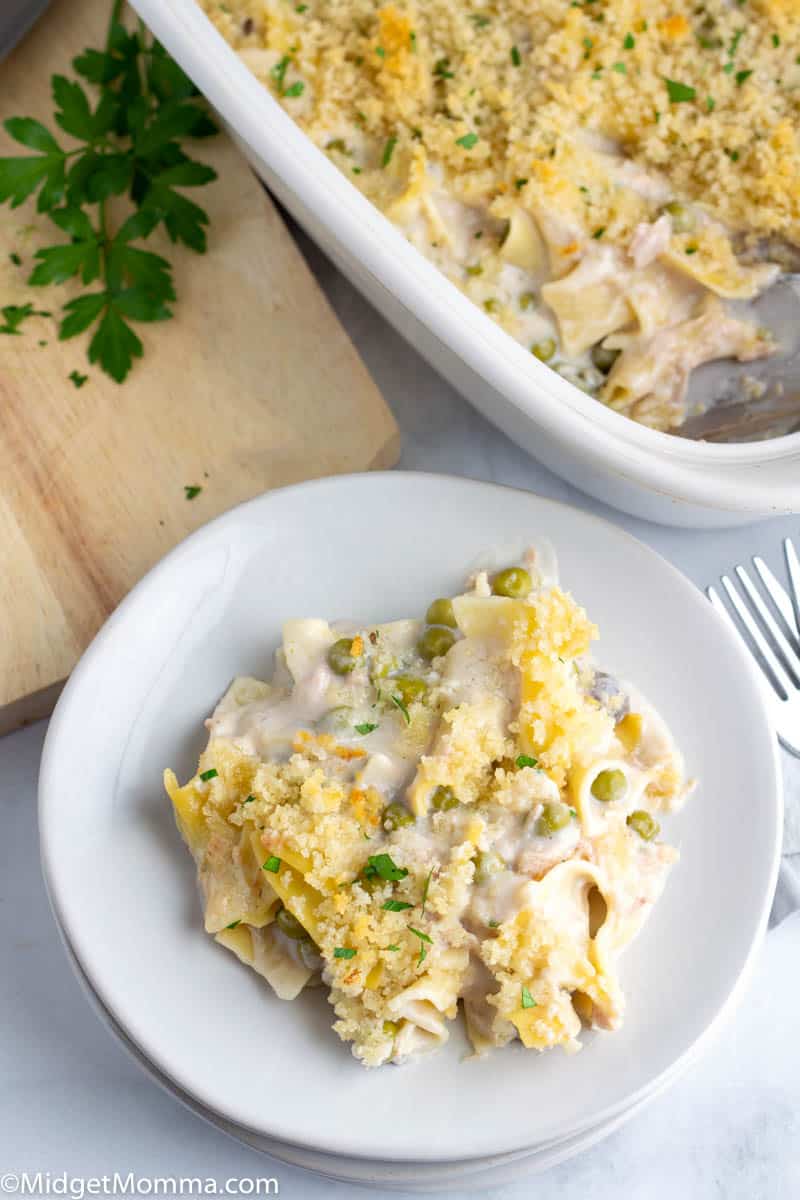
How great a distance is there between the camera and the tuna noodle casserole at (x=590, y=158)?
249 centimetres

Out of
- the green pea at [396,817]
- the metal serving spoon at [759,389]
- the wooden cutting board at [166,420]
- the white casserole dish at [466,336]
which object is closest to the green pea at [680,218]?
the metal serving spoon at [759,389]

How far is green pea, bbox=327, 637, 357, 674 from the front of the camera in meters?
2.35

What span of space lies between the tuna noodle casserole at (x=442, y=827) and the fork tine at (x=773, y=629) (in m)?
0.46

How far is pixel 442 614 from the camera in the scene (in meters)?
2.47

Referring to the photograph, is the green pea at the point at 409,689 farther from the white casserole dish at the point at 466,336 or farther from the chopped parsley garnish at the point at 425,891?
the white casserole dish at the point at 466,336

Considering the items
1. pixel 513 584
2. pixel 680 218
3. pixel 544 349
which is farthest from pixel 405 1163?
pixel 680 218

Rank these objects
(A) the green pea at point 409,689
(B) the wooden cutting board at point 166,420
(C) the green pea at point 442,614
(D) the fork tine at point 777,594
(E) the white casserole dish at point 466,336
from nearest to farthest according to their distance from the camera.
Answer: (E) the white casserole dish at point 466,336 → (A) the green pea at point 409,689 → (C) the green pea at point 442,614 → (B) the wooden cutting board at point 166,420 → (D) the fork tine at point 777,594

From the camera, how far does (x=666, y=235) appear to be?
2.48 m

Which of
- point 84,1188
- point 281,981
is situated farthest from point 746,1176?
point 84,1188

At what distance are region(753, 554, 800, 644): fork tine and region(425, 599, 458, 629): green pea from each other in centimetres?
76

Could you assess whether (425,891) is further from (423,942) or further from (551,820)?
(551,820)

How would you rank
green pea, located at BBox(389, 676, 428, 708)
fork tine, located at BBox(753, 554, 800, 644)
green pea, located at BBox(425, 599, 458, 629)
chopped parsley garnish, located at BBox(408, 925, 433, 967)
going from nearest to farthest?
chopped parsley garnish, located at BBox(408, 925, 433, 967) < green pea, located at BBox(389, 676, 428, 708) < green pea, located at BBox(425, 599, 458, 629) < fork tine, located at BBox(753, 554, 800, 644)

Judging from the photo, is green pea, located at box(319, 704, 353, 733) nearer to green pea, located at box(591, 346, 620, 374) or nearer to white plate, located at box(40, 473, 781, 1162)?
white plate, located at box(40, 473, 781, 1162)

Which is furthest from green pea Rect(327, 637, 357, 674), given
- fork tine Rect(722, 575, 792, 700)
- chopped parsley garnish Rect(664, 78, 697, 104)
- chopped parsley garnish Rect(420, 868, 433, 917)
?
chopped parsley garnish Rect(664, 78, 697, 104)
